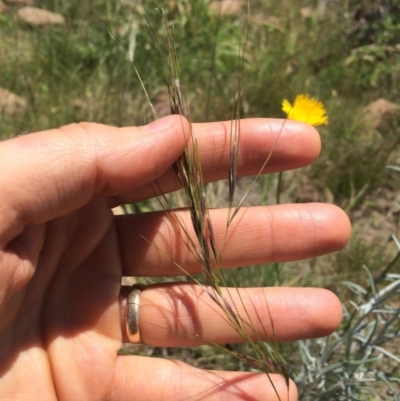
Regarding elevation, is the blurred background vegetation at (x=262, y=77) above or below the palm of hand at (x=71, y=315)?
above

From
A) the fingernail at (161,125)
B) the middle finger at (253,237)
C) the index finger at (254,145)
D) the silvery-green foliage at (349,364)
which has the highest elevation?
the fingernail at (161,125)

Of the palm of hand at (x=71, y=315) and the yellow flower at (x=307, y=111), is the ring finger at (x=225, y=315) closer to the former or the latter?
the palm of hand at (x=71, y=315)

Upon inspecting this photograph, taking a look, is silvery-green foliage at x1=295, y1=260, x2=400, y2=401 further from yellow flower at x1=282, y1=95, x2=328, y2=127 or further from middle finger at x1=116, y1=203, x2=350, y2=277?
yellow flower at x1=282, y1=95, x2=328, y2=127

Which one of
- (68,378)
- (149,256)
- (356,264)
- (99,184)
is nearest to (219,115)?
(356,264)

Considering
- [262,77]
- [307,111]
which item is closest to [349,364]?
[307,111]

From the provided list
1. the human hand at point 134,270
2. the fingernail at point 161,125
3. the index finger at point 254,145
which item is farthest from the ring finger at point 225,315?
the fingernail at point 161,125

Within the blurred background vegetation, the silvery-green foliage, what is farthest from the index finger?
the blurred background vegetation

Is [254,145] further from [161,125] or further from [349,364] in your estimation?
[349,364]
